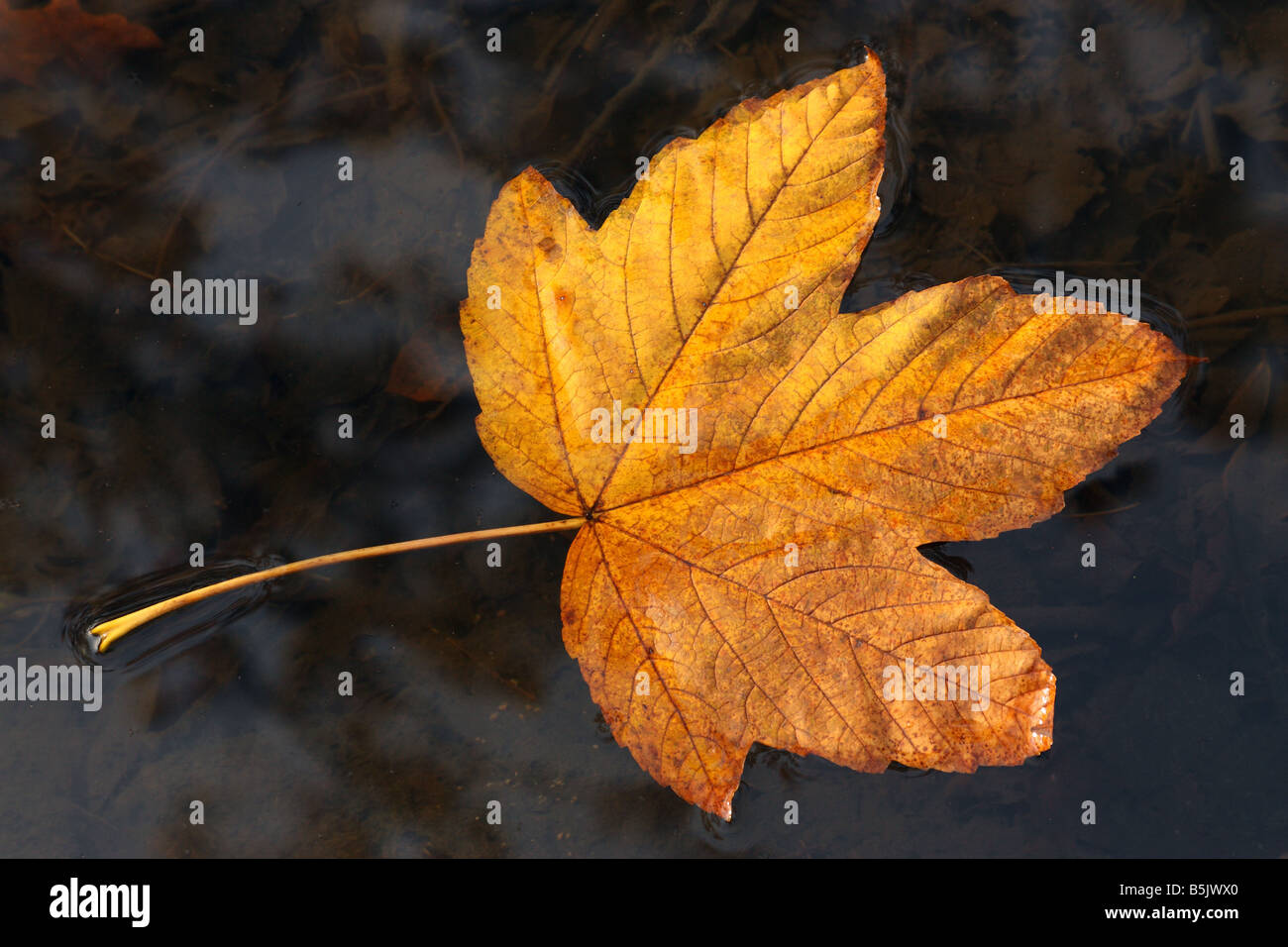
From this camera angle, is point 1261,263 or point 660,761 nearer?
point 660,761

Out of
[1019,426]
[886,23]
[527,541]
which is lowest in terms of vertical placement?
[527,541]

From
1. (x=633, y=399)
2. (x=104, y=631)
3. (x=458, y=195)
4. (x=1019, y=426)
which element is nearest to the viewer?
(x=1019, y=426)

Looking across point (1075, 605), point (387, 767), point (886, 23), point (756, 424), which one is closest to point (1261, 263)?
point (1075, 605)
